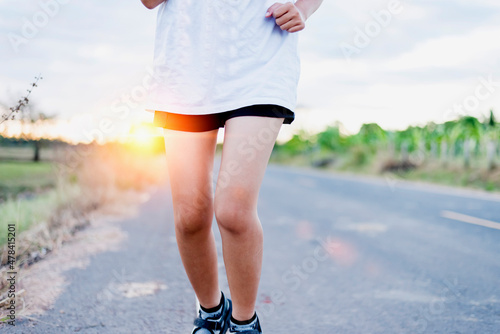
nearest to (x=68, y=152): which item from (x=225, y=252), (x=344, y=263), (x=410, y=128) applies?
(x=344, y=263)

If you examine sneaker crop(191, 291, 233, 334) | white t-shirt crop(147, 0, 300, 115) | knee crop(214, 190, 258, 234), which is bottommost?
sneaker crop(191, 291, 233, 334)

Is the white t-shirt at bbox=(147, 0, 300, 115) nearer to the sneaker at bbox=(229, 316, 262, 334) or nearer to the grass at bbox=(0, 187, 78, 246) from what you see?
the sneaker at bbox=(229, 316, 262, 334)

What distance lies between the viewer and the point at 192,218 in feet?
6.06

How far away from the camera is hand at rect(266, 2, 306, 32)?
1664 millimetres

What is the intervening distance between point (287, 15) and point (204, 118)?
48cm

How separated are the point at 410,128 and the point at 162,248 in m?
38.9

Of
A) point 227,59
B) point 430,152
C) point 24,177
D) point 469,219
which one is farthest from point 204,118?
point 430,152

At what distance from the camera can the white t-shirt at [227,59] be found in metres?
1.69

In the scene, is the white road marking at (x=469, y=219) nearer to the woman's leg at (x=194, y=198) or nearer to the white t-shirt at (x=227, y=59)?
the woman's leg at (x=194, y=198)

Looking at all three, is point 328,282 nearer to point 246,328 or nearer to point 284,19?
point 246,328

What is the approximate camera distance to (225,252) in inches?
69.5


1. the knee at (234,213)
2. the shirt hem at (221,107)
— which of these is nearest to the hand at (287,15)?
the shirt hem at (221,107)

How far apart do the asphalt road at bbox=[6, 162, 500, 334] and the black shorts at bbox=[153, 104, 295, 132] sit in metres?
1.06

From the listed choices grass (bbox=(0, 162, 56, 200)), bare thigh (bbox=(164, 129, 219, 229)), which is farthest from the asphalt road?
grass (bbox=(0, 162, 56, 200))
